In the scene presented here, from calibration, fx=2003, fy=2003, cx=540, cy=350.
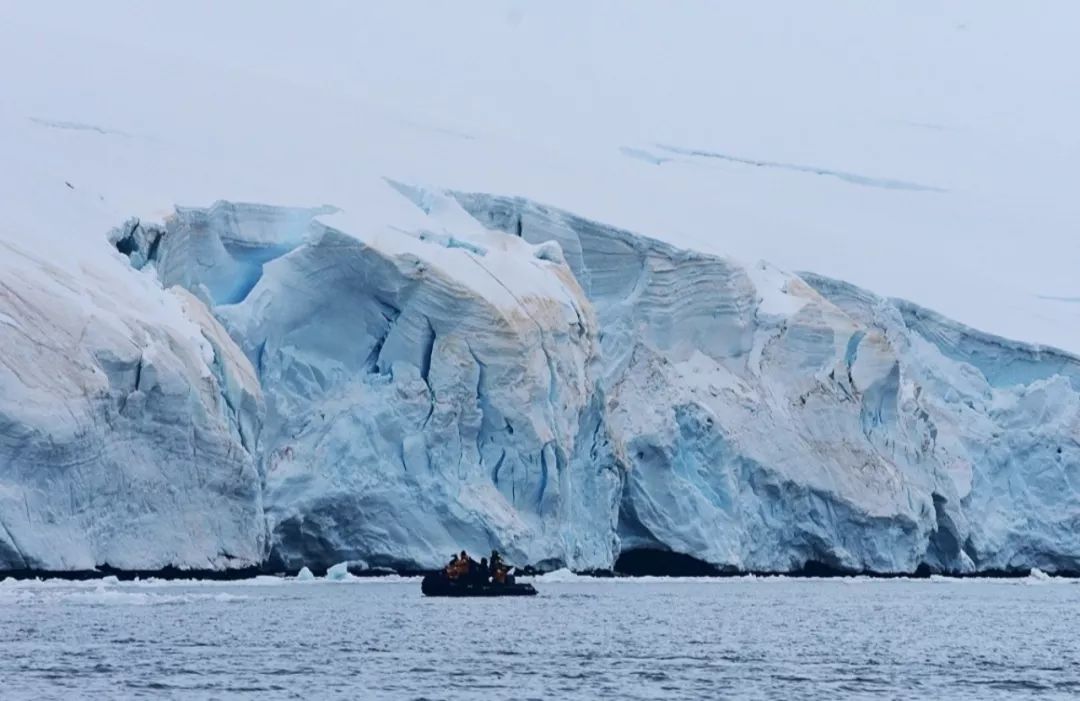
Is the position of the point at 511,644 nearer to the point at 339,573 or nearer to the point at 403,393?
the point at 339,573

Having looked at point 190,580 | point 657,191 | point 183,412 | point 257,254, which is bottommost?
point 190,580

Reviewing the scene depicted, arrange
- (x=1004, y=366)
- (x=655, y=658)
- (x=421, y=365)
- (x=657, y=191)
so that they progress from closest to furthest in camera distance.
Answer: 1. (x=655, y=658)
2. (x=421, y=365)
3. (x=1004, y=366)
4. (x=657, y=191)

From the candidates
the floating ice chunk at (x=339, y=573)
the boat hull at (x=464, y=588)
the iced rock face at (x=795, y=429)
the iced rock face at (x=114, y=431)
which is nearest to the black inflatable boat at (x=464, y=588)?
the boat hull at (x=464, y=588)

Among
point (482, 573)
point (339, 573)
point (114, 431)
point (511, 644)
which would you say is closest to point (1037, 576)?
point (482, 573)

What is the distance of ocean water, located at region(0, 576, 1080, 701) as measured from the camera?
16.5 m

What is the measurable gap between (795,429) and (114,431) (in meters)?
14.5

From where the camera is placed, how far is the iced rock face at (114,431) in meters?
25.6

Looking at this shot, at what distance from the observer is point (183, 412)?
27703 mm

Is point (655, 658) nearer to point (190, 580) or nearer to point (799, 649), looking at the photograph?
point (799, 649)

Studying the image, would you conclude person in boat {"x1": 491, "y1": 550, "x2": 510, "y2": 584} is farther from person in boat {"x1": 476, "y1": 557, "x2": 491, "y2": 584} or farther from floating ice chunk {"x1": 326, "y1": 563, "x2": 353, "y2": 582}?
floating ice chunk {"x1": 326, "y1": 563, "x2": 353, "y2": 582}

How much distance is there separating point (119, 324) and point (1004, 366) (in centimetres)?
2163

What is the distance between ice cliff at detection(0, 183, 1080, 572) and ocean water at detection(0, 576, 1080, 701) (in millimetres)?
1439

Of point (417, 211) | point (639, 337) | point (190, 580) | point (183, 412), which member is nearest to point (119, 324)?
point (183, 412)

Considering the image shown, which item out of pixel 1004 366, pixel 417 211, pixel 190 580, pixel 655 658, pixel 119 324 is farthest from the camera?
pixel 1004 366
